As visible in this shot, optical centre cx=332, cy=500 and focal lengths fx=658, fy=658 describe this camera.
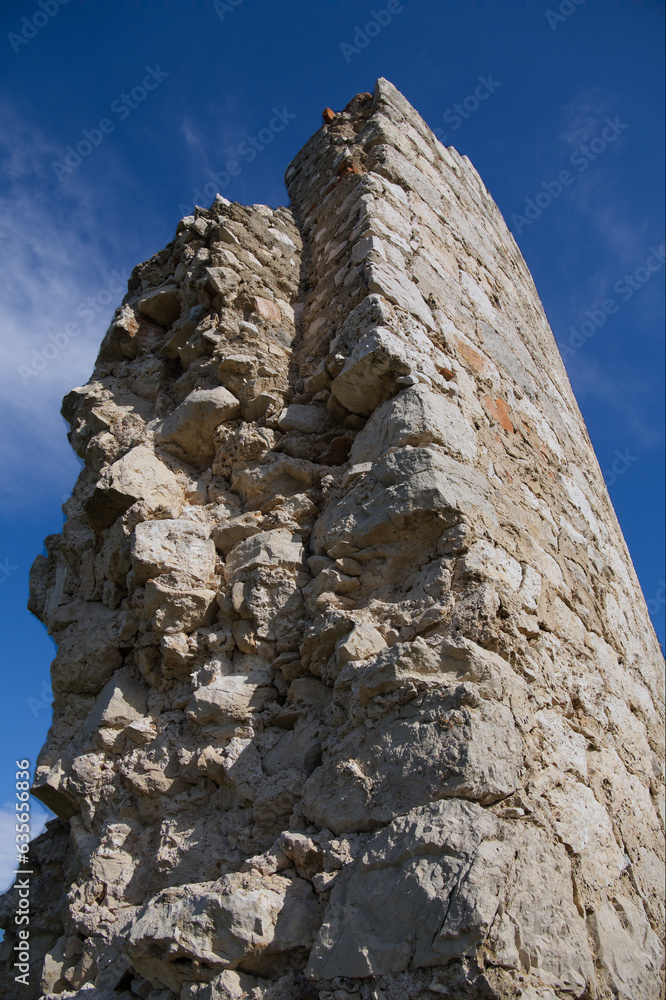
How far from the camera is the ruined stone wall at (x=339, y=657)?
1.49 m

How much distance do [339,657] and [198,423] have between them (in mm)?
1330

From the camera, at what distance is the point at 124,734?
2.22 metres

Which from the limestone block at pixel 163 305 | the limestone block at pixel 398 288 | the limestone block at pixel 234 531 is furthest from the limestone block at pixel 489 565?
the limestone block at pixel 163 305

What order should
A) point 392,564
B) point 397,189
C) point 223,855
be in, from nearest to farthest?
point 223,855 → point 392,564 → point 397,189

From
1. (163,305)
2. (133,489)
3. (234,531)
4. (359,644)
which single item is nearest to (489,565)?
(359,644)

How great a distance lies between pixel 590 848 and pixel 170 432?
2.12 meters

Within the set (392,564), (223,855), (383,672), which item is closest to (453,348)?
(392,564)

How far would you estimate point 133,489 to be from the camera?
2.60 meters

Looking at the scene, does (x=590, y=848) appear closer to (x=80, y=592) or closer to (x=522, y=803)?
(x=522, y=803)

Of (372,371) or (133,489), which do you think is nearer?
(372,371)

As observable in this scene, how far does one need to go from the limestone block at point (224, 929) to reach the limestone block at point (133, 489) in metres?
1.36

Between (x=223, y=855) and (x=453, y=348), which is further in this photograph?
(x=453, y=348)

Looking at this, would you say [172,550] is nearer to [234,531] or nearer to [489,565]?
[234,531]

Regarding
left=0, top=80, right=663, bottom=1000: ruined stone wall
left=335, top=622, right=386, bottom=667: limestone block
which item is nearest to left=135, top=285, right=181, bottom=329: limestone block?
left=0, top=80, right=663, bottom=1000: ruined stone wall
